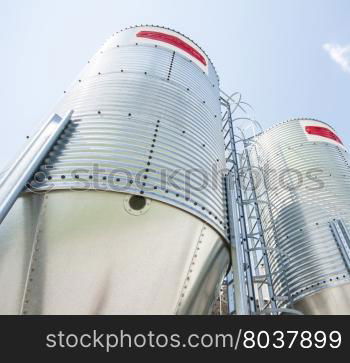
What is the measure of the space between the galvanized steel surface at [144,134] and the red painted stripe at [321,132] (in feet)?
13.0

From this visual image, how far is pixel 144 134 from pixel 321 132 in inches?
259

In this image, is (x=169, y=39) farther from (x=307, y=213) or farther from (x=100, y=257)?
(x=100, y=257)

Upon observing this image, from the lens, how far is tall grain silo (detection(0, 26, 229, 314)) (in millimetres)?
3131

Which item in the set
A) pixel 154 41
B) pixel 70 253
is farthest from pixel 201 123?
pixel 70 253

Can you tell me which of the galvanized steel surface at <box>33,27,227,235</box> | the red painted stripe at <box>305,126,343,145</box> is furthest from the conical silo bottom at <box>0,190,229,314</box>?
the red painted stripe at <box>305,126,343,145</box>

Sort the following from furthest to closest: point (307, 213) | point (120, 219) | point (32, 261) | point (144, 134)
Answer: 1. point (307, 213)
2. point (144, 134)
3. point (120, 219)
4. point (32, 261)

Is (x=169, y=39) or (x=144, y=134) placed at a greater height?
(x=169, y=39)

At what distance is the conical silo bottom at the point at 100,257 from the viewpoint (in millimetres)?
3080

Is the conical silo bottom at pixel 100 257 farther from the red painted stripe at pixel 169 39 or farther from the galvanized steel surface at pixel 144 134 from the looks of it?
the red painted stripe at pixel 169 39

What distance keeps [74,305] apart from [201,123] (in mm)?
3421

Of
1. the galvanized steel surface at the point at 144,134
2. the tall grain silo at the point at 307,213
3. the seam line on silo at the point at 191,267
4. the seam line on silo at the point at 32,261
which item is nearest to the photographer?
the seam line on silo at the point at 32,261

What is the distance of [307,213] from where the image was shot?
6836mm

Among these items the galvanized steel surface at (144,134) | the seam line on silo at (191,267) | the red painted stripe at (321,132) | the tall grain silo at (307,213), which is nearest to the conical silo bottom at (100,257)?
the seam line on silo at (191,267)

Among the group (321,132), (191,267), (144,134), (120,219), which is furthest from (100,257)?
(321,132)
